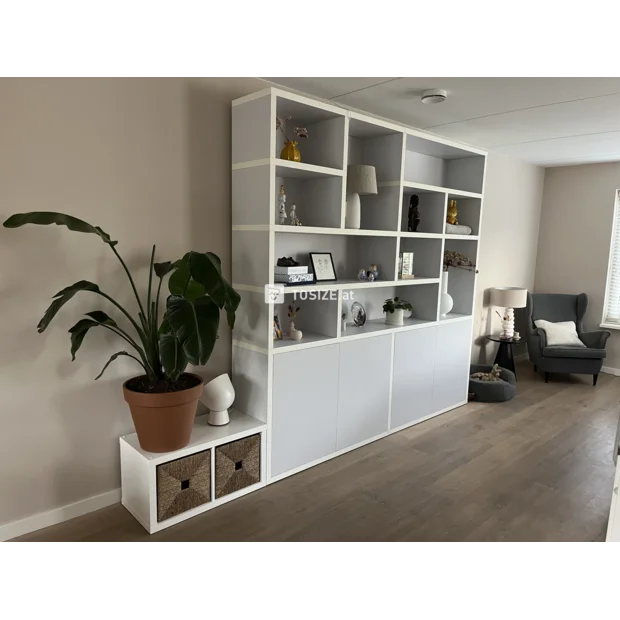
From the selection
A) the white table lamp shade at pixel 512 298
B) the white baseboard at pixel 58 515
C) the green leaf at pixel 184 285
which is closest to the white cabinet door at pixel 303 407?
the green leaf at pixel 184 285

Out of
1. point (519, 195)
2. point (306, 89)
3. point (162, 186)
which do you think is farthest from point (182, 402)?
point (519, 195)

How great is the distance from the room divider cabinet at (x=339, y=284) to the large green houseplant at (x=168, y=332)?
19.8 inches

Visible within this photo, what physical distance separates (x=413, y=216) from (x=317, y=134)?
116 centimetres

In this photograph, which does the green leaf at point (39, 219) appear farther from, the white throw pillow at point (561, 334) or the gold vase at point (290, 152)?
the white throw pillow at point (561, 334)

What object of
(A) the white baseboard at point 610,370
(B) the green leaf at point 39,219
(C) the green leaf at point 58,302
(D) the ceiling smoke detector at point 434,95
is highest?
(D) the ceiling smoke detector at point 434,95

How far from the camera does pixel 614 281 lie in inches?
218

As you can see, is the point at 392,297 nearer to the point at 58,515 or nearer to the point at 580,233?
the point at 58,515

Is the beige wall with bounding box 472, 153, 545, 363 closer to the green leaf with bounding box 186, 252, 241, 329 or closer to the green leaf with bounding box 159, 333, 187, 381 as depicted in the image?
the green leaf with bounding box 186, 252, 241, 329

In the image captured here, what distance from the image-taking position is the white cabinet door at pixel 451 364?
12.9ft

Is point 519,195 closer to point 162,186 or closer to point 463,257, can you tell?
point 463,257

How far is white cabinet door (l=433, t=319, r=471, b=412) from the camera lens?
12.9 feet

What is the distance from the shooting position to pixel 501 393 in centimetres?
438

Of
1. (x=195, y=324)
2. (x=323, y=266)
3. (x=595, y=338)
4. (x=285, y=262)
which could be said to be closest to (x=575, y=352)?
(x=595, y=338)

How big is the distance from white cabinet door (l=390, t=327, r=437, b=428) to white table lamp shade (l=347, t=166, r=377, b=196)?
3.61 ft
